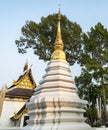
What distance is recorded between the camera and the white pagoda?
5.39 metres

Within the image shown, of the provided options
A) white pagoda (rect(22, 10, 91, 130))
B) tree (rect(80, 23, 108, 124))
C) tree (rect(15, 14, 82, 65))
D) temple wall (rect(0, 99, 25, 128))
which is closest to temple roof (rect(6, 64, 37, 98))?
temple wall (rect(0, 99, 25, 128))

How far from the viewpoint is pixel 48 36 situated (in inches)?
574

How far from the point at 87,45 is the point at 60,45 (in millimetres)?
7458

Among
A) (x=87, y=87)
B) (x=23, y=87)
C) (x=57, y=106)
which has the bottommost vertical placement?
(x=57, y=106)

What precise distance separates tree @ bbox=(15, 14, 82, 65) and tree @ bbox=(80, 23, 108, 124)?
755mm

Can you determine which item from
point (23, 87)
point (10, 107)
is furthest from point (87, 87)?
point (10, 107)

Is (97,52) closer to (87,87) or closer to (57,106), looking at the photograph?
(87,87)

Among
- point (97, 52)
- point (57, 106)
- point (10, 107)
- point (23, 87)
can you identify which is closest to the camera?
point (57, 106)

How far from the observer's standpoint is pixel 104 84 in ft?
43.0

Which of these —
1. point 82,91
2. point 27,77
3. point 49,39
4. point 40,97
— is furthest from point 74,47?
point 40,97

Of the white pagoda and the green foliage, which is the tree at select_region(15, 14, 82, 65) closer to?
the green foliage

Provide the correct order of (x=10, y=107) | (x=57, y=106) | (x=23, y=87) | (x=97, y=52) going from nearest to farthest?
(x=57, y=106) < (x=97, y=52) < (x=10, y=107) < (x=23, y=87)

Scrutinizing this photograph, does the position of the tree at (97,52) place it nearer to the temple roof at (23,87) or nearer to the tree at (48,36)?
the tree at (48,36)

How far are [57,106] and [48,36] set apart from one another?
9585mm
